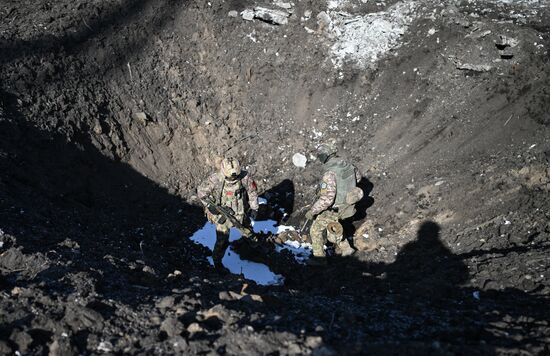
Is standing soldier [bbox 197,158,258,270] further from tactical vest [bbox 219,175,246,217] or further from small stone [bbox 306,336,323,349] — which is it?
small stone [bbox 306,336,323,349]

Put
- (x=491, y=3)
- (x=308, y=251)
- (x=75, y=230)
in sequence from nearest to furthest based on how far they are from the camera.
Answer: (x=75, y=230)
(x=308, y=251)
(x=491, y=3)

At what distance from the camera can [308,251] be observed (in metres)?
8.65

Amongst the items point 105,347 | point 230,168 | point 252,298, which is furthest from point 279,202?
point 105,347

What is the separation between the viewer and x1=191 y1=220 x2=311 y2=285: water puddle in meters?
7.90

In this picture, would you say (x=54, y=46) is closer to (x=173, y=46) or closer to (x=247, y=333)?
(x=173, y=46)

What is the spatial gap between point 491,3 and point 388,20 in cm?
250

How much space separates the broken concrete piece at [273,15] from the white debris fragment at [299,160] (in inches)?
162

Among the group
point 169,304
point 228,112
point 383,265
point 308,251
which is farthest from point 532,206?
point 228,112

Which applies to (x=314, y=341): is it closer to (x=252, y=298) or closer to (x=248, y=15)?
(x=252, y=298)

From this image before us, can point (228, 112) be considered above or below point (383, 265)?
above

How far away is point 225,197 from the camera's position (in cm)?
783

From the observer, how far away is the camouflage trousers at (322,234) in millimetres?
8172

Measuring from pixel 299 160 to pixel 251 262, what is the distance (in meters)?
3.24

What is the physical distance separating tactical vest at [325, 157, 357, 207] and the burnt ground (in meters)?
1.08
